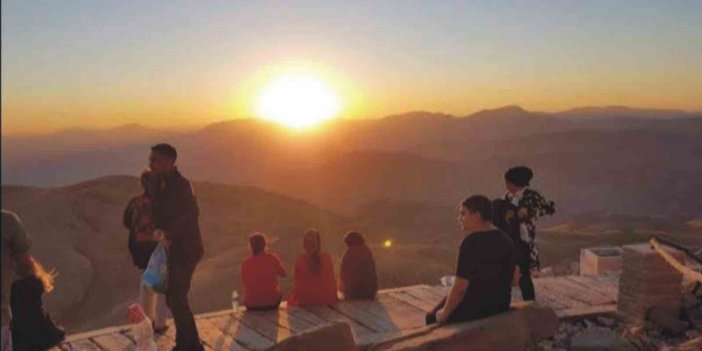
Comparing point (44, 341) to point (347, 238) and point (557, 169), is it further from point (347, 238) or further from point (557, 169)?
point (557, 169)

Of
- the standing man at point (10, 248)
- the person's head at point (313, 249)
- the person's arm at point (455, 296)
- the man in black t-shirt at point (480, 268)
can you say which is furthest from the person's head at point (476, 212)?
the standing man at point (10, 248)

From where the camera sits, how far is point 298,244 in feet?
84.8

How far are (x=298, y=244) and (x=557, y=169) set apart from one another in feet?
232

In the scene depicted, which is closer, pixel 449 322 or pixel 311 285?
pixel 449 322

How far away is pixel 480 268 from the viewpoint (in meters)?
6.06

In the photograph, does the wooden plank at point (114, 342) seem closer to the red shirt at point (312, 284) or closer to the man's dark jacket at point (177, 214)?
the man's dark jacket at point (177, 214)

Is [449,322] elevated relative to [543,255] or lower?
elevated

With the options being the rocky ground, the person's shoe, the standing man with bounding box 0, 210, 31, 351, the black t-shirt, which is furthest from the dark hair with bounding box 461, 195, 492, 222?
the standing man with bounding box 0, 210, 31, 351

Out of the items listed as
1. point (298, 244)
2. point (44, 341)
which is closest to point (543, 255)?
point (298, 244)

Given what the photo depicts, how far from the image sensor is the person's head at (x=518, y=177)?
25.1 feet

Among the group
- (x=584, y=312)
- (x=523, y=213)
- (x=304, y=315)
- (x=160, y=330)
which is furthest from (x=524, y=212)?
(x=160, y=330)

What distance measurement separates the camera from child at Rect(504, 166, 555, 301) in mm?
7695

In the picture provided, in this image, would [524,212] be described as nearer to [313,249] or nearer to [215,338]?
[313,249]

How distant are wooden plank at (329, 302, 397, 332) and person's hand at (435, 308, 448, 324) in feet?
3.29
